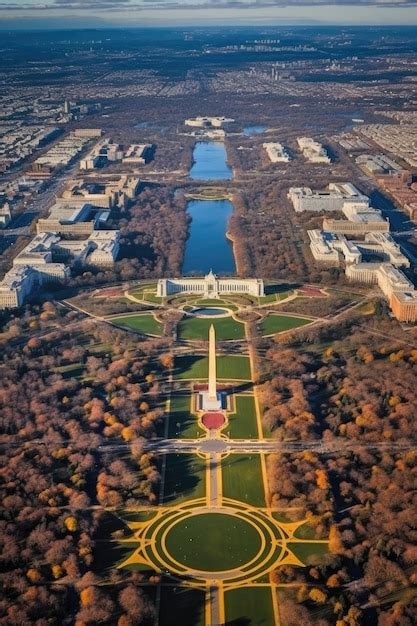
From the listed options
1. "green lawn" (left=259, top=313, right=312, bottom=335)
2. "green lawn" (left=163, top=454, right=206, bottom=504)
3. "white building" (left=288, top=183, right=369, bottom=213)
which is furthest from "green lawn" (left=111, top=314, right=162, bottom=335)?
"white building" (left=288, top=183, right=369, bottom=213)

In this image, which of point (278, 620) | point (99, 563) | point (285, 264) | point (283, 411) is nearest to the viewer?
point (278, 620)

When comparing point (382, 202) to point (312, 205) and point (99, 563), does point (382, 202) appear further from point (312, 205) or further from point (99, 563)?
point (99, 563)

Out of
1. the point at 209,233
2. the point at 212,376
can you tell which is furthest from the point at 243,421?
the point at 209,233

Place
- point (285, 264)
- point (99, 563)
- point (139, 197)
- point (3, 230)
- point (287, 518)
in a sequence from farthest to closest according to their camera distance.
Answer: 1. point (139, 197)
2. point (3, 230)
3. point (285, 264)
4. point (287, 518)
5. point (99, 563)

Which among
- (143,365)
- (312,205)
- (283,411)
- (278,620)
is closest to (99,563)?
(278,620)

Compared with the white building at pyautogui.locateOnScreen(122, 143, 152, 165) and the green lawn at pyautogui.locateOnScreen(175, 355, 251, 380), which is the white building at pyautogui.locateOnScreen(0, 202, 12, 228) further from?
the green lawn at pyautogui.locateOnScreen(175, 355, 251, 380)

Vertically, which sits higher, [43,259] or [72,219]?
[43,259]

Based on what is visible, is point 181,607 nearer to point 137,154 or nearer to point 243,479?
point 243,479

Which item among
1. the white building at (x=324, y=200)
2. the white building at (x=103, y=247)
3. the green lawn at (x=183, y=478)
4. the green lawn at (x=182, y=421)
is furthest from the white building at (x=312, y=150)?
the green lawn at (x=183, y=478)
